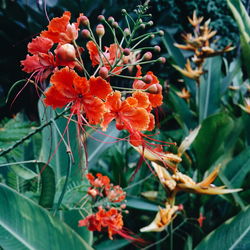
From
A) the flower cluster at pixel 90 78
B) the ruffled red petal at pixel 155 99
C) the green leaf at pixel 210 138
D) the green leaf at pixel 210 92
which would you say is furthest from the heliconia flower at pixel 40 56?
the green leaf at pixel 210 92

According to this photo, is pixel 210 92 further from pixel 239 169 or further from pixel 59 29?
pixel 59 29

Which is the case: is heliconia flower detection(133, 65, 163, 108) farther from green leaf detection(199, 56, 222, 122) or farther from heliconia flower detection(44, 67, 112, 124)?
green leaf detection(199, 56, 222, 122)

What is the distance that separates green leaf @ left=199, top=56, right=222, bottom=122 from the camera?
1994 mm

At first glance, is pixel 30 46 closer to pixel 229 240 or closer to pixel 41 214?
pixel 41 214

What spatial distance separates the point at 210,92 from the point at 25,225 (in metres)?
1.59

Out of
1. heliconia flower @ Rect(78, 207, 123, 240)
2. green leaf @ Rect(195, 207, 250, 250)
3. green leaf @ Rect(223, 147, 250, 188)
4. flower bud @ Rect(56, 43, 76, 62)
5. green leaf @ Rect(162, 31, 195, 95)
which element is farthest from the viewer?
green leaf @ Rect(162, 31, 195, 95)

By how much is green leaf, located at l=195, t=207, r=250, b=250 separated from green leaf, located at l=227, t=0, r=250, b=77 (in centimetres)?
80

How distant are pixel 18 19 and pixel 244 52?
79.9 inches

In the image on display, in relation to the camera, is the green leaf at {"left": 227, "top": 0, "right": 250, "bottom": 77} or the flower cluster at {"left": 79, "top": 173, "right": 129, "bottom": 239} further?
the green leaf at {"left": 227, "top": 0, "right": 250, "bottom": 77}

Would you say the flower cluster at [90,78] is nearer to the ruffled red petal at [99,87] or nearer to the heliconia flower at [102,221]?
the ruffled red petal at [99,87]

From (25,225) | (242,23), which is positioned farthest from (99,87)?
(242,23)

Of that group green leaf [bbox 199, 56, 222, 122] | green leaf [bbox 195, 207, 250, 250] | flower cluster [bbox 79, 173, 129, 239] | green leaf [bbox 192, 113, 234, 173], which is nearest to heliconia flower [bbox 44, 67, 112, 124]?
flower cluster [bbox 79, 173, 129, 239]

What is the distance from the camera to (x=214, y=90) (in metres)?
2.03

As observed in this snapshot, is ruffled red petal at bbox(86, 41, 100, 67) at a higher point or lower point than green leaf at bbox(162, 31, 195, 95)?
higher
